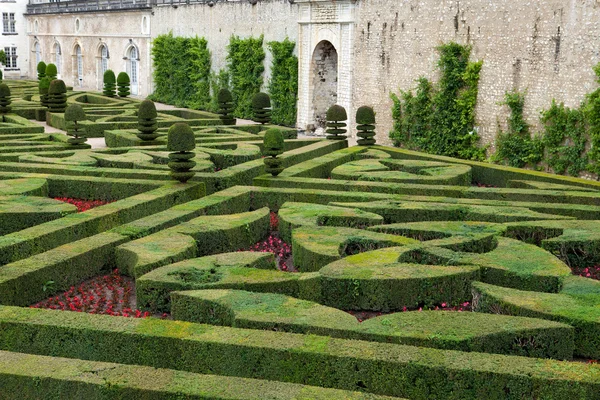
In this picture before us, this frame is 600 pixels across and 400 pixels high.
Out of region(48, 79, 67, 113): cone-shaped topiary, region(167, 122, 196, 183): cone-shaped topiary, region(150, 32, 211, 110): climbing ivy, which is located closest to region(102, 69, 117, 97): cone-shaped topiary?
region(150, 32, 211, 110): climbing ivy

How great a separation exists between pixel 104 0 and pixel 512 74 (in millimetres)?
27824

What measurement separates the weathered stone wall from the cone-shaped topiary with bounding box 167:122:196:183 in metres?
7.75

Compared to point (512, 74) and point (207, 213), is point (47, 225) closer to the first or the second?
point (207, 213)

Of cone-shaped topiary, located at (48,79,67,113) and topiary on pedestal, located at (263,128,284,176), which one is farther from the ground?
cone-shaped topiary, located at (48,79,67,113)

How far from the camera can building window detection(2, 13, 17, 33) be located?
1981 inches

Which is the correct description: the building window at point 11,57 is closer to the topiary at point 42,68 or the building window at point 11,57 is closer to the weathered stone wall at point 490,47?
the topiary at point 42,68

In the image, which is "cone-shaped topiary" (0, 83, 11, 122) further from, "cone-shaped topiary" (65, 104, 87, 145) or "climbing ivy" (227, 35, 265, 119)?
"climbing ivy" (227, 35, 265, 119)

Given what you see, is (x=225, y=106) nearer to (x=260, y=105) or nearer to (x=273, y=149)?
(x=260, y=105)

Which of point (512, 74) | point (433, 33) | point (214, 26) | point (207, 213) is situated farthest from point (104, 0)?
point (207, 213)

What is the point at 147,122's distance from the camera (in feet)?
59.3

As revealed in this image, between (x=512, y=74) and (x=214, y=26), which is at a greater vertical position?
(x=214, y=26)

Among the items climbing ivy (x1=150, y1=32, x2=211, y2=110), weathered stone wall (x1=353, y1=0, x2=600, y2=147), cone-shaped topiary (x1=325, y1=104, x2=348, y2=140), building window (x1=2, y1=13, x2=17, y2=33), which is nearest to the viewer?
weathered stone wall (x1=353, y1=0, x2=600, y2=147)

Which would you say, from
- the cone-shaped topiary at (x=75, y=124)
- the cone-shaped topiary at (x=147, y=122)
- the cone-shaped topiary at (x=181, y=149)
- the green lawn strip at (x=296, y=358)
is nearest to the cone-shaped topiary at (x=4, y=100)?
the cone-shaped topiary at (x=75, y=124)

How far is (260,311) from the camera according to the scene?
24.2 feet
